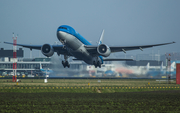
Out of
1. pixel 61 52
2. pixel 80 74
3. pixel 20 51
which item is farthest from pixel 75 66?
pixel 20 51

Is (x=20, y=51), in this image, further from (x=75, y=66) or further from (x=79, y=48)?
(x=79, y=48)

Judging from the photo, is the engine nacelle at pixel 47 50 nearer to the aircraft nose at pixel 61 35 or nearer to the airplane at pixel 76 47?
the airplane at pixel 76 47

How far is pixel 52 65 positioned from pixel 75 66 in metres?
6.43

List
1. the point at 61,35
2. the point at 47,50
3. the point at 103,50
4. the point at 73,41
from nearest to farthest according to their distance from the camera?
the point at 61,35 < the point at 73,41 < the point at 103,50 < the point at 47,50

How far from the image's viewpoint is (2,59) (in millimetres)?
158625

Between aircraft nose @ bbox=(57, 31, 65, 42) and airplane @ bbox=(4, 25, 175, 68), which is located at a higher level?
aircraft nose @ bbox=(57, 31, 65, 42)

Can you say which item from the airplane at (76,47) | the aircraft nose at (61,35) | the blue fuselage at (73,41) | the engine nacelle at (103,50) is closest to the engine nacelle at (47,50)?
→ the airplane at (76,47)

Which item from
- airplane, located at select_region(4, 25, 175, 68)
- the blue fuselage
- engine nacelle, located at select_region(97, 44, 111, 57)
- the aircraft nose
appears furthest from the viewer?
engine nacelle, located at select_region(97, 44, 111, 57)

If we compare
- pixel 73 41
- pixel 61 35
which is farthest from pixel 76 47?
pixel 61 35

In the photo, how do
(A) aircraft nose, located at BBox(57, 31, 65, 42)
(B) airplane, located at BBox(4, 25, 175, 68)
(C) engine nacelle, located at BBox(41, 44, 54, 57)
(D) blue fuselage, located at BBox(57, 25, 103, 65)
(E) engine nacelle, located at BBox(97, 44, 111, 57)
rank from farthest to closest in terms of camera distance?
(C) engine nacelle, located at BBox(41, 44, 54, 57)
(E) engine nacelle, located at BBox(97, 44, 111, 57)
(B) airplane, located at BBox(4, 25, 175, 68)
(D) blue fuselage, located at BBox(57, 25, 103, 65)
(A) aircraft nose, located at BBox(57, 31, 65, 42)

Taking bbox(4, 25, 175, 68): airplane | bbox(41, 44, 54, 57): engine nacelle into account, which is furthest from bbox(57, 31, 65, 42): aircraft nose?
bbox(41, 44, 54, 57): engine nacelle

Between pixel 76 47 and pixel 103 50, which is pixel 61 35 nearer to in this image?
pixel 76 47

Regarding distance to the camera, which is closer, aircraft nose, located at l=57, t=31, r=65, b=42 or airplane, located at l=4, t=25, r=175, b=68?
aircraft nose, located at l=57, t=31, r=65, b=42

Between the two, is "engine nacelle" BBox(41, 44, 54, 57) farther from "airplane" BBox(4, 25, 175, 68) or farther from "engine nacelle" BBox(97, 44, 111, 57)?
"engine nacelle" BBox(97, 44, 111, 57)
